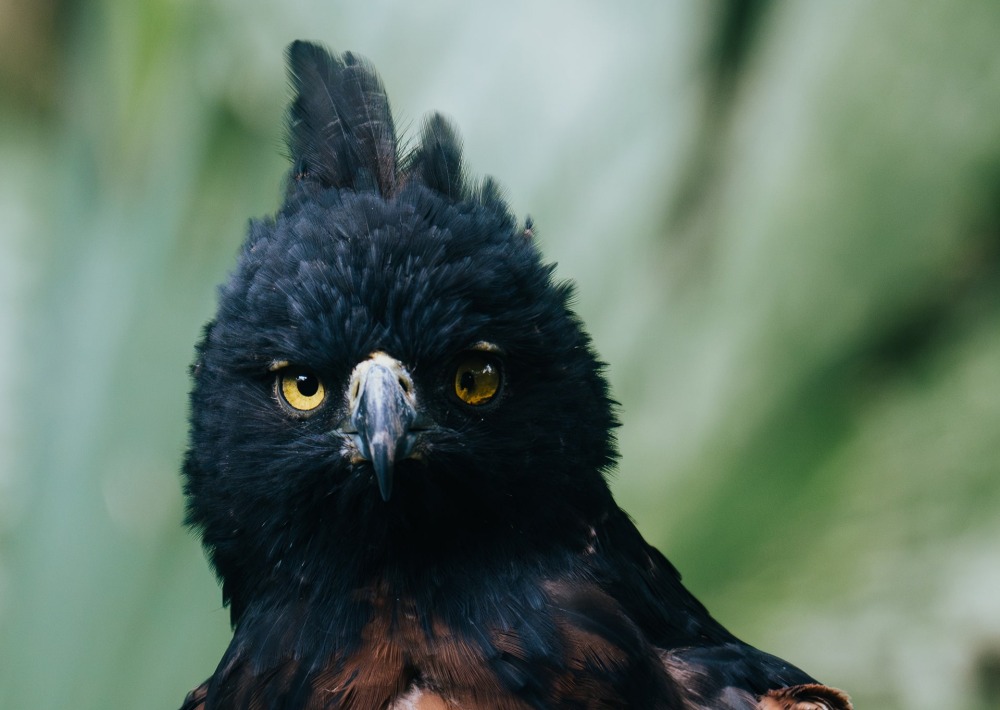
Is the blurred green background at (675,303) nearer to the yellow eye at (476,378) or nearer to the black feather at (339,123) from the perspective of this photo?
the black feather at (339,123)

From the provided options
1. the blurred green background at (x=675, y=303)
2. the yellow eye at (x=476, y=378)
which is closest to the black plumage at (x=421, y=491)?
the yellow eye at (x=476, y=378)

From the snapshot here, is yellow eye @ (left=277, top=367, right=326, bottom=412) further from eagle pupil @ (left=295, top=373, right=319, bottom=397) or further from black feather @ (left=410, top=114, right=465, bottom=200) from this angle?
black feather @ (left=410, top=114, right=465, bottom=200)

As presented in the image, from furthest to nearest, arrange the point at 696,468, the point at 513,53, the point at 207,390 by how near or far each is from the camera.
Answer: the point at 513,53
the point at 696,468
the point at 207,390

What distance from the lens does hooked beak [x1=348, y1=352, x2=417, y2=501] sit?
6.29 ft

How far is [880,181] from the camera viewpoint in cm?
441

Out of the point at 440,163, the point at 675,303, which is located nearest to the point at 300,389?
the point at 440,163

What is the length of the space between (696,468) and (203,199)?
221cm

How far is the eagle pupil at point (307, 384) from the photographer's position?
84.4 inches

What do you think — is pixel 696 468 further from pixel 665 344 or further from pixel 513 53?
pixel 513 53

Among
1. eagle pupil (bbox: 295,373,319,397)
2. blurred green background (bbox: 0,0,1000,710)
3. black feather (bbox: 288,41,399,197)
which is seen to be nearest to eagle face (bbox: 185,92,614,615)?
eagle pupil (bbox: 295,373,319,397)

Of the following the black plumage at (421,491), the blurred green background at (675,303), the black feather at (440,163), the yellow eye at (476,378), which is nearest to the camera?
the black plumage at (421,491)

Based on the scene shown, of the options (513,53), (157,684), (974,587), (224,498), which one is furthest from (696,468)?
(224,498)

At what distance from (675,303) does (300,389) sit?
102 inches

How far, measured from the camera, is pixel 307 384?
2148 millimetres
